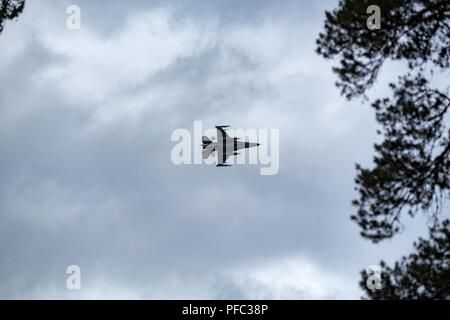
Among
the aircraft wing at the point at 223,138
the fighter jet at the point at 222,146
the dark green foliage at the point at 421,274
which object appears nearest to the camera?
the dark green foliage at the point at 421,274

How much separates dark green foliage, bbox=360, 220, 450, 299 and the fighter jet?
523 cm

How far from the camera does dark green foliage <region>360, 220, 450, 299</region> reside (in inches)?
429

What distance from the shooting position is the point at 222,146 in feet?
52.7

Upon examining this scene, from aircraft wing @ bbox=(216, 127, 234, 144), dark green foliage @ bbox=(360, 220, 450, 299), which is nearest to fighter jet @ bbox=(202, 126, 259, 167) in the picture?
aircraft wing @ bbox=(216, 127, 234, 144)

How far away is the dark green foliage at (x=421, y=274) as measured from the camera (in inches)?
429

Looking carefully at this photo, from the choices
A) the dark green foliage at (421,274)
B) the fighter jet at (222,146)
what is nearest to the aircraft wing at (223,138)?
the fighter jet at (222,146)

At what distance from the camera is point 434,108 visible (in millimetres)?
11719

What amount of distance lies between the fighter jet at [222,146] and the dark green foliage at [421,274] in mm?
5233

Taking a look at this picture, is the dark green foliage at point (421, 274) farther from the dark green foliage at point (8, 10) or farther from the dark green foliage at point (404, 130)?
the dark green foliage at point (8, 10)

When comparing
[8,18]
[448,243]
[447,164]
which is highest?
[8,18]

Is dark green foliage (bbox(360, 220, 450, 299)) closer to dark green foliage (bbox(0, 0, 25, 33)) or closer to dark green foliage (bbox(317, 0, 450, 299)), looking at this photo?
dark green foliage (bbox(317, 0, 450, 299))
